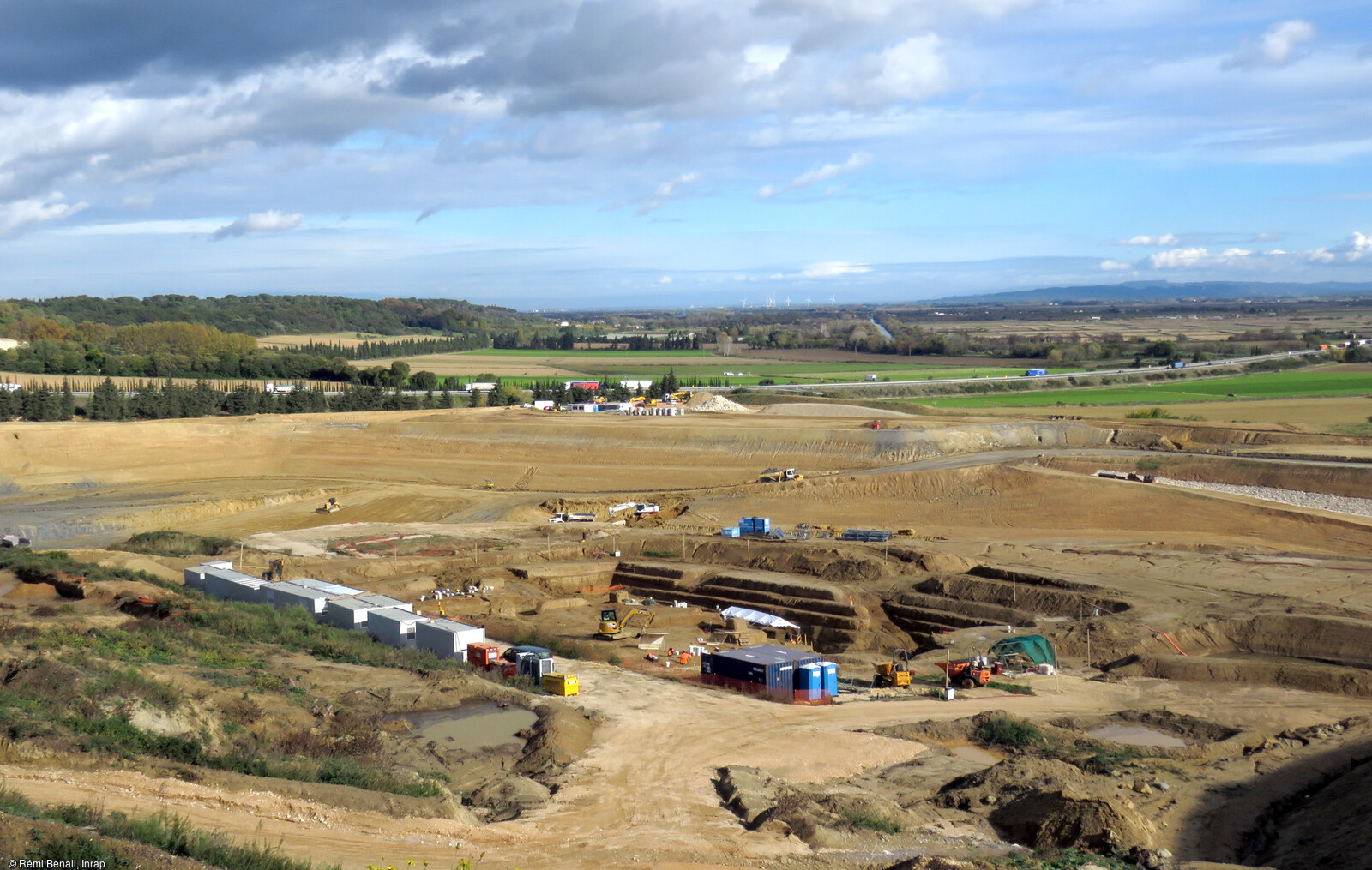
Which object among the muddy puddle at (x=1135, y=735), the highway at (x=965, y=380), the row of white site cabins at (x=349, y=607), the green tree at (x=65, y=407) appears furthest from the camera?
the highway at (x=965, y=380)

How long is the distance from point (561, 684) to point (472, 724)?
3276 millimetres

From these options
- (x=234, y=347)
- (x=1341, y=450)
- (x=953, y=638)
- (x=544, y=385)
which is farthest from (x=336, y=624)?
(x=234, y=347)

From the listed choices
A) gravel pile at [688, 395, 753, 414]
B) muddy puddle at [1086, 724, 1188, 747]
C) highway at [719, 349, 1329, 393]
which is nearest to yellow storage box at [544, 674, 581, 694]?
muddy puddle at [1086, 724, 1188, 747]

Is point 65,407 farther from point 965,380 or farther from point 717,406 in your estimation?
point 965,380

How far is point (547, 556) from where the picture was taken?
153 feet

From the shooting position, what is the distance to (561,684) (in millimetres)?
26094

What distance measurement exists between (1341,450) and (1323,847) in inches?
1946

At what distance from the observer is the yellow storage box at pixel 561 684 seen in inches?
1025

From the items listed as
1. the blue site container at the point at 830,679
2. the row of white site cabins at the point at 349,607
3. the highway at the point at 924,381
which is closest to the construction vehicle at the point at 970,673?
the blue site container at the point at 830,679

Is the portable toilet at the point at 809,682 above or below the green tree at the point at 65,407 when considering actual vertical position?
below

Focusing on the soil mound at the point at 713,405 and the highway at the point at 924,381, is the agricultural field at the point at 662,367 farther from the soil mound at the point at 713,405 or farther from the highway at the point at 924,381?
the soil mound at the point at 713,405

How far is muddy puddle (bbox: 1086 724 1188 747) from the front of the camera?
2325 centimetres

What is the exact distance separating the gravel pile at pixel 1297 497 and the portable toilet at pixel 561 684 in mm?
39516

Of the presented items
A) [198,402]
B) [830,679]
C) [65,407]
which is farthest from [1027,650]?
[65,407]
